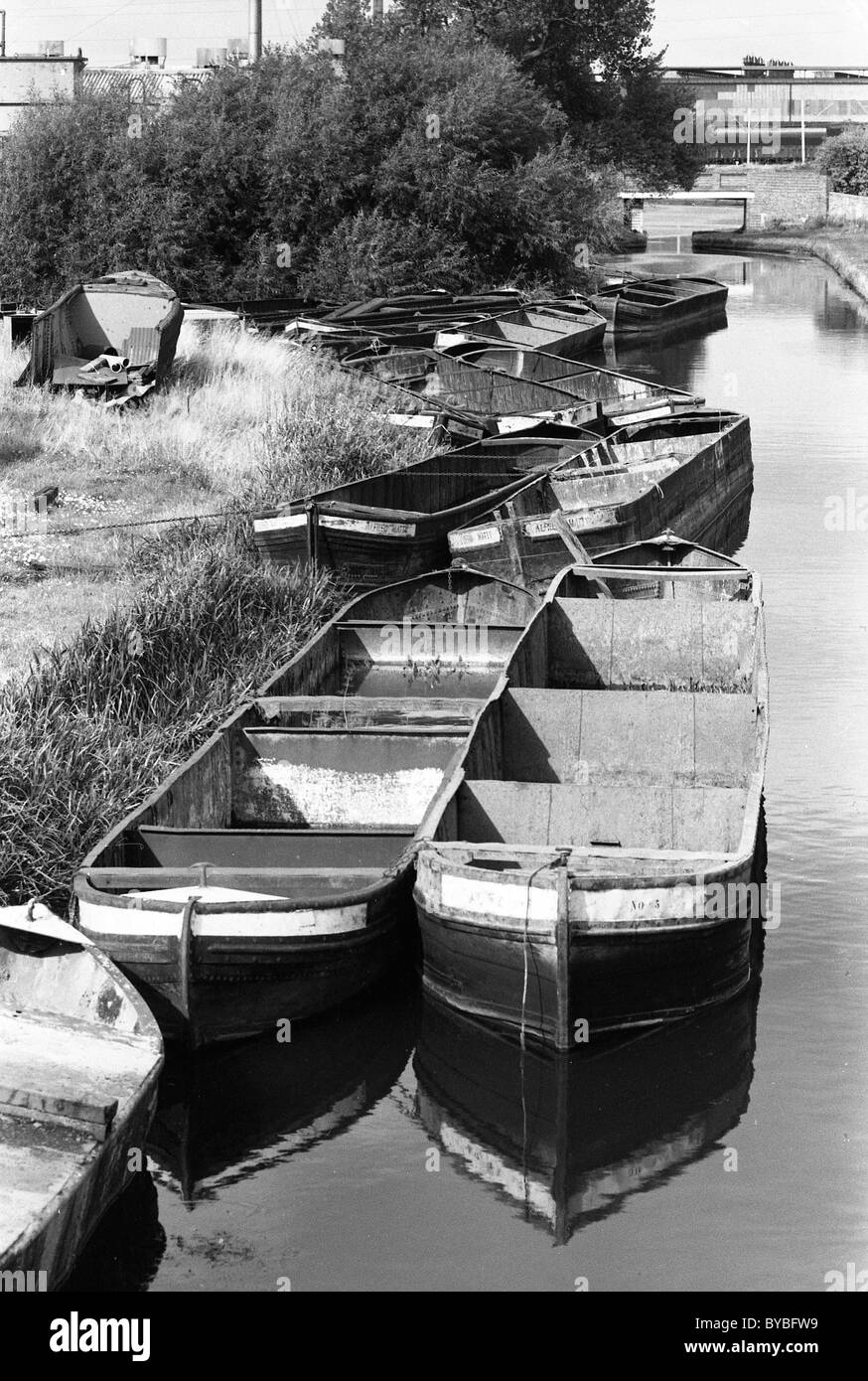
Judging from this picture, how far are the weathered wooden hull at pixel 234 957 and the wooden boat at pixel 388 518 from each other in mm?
7411

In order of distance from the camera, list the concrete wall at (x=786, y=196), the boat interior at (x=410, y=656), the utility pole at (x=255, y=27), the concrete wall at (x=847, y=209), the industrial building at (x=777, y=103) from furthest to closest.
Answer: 1. the industrial building at (x=777, y=103)
2. the concrete wall at (x=786, y=196)
3. the concrete wall at (x=847, y=209)
4. the utility pole at (x=255, y=27)
5. the boat interior at (x=410, y=656)

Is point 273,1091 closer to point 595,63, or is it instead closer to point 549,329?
point 549,329

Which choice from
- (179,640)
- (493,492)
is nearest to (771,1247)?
(179,640)

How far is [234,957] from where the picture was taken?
25.3ft

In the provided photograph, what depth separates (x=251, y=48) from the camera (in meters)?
51.4

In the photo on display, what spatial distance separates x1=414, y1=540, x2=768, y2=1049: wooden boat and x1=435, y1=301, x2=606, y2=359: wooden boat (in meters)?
20.2

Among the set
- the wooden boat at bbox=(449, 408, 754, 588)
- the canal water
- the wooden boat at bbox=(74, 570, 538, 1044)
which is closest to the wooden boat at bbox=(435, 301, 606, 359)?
the wooden boat at bbox=(449, 408, 754, 588)

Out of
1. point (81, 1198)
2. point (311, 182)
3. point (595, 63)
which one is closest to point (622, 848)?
point (81, 1198)

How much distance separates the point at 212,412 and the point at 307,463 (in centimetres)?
332

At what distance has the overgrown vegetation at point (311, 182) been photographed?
3744 cm

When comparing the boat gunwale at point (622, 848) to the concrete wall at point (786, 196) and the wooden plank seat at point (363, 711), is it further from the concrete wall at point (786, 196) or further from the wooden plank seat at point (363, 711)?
the concrete wall at point (786, 196)

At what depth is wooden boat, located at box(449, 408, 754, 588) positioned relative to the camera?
1575 cm

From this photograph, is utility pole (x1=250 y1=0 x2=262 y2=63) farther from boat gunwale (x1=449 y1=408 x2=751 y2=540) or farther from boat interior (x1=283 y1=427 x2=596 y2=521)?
boat interior (x1=283 y1=427 x2=596 y2=521)

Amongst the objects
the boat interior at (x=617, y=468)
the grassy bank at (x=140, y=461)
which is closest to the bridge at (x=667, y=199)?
the boat interior at (x=617, y=468)
